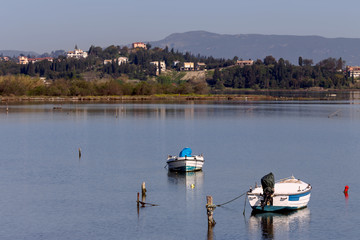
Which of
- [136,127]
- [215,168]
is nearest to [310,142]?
[215,168]

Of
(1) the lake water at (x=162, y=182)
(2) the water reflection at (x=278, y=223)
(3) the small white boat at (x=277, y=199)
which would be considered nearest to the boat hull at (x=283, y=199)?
(3) the small white boat at (x=277, y=199)

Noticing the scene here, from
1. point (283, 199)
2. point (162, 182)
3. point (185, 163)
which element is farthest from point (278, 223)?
point (185, 163)

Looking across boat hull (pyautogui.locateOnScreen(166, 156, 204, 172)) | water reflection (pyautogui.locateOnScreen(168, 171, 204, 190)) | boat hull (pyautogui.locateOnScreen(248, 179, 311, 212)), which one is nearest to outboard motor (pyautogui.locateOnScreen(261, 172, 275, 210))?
boat hull (pyautogui.locateOnScreen(248, 179, 311, 212))

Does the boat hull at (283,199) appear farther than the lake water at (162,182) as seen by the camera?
Yes

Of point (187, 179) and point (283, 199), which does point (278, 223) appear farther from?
point (187, 179)

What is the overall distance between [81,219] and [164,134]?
203 feet

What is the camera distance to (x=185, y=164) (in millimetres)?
57531

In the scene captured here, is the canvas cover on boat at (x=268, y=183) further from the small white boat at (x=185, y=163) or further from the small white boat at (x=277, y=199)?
the small white boat at (x=185, y=163)

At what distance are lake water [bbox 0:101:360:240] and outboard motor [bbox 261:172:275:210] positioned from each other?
1.12 metres

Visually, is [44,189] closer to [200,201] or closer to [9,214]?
[9,214]

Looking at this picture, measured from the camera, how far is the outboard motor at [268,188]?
4016 centimetres

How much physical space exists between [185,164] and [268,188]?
714 inches

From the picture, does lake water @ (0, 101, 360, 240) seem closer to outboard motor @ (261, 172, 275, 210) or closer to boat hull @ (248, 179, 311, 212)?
boat hull @ (248, 179, 311, 212)

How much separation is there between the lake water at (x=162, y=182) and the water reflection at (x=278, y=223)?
7cm
